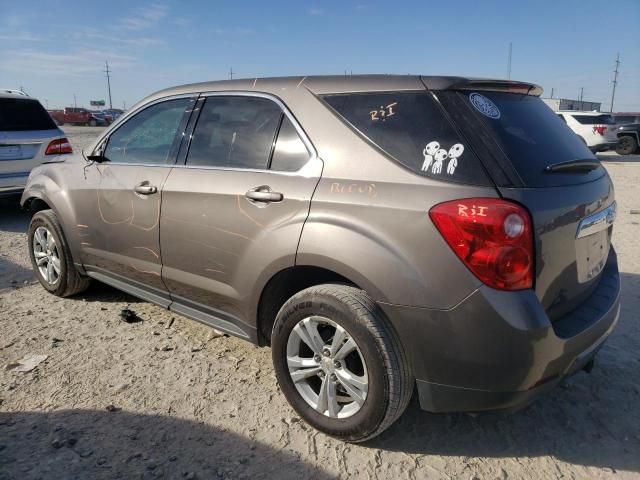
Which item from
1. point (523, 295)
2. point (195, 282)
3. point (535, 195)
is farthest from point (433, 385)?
point (195, 282)

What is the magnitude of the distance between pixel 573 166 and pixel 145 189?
8.23ft

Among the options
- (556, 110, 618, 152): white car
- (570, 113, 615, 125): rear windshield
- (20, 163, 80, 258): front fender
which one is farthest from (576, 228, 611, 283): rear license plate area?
(570, 113, 615, 125): rear windshield

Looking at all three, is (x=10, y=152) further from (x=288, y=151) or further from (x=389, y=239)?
(x=389, y=239)

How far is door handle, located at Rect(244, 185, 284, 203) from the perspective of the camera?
254 cm

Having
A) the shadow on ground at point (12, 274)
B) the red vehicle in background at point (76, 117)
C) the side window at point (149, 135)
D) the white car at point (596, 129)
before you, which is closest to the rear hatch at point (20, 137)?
the shadow on ground at point (12, 274)

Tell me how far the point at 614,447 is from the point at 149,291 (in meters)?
2.91

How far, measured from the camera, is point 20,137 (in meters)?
7.02

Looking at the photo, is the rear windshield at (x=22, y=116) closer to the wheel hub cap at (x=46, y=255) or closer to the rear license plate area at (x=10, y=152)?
the rear license plate area at (x=10, y=152)

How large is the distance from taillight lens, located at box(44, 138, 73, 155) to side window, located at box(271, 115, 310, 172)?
5986 millimetres

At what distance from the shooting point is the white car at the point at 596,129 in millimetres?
17406

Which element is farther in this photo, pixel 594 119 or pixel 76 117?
pixel 76 117

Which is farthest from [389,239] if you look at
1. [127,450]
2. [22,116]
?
[22,116]

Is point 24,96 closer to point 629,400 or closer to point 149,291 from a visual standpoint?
point 149,291

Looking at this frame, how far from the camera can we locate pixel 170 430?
2.55 m
